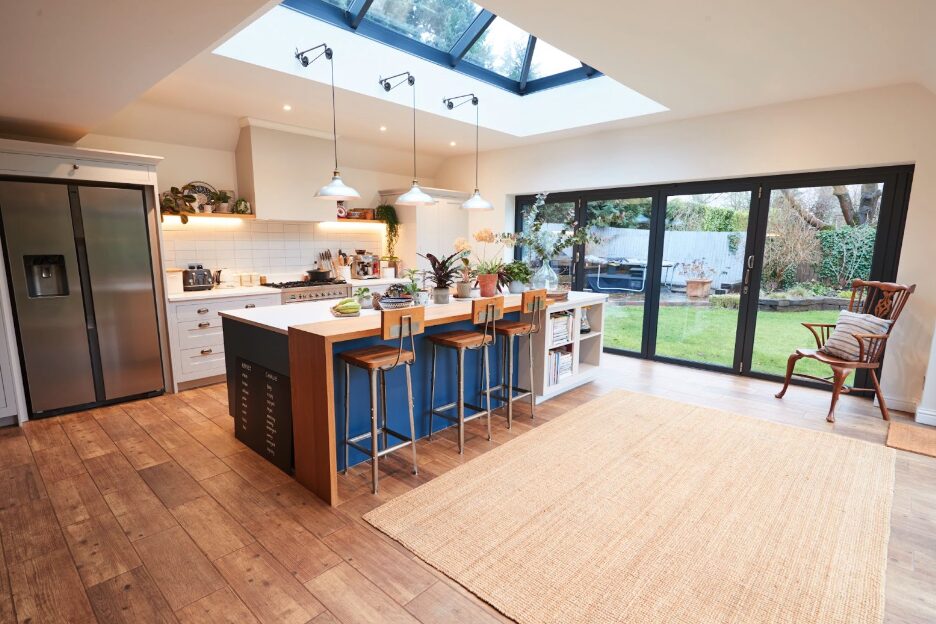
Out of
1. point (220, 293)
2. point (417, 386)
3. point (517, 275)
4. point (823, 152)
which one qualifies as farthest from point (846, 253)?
point (220, 293)

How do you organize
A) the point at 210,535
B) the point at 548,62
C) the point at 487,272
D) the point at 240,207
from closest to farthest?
the point at 210,535 < the point at 487,272 < the point at 240,207 < the point at 548,62

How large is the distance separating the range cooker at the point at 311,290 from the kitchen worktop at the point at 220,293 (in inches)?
5.6

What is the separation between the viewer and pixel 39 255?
11.6 feet

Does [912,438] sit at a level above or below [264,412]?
below

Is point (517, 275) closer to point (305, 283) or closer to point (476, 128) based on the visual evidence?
point (476, 128)

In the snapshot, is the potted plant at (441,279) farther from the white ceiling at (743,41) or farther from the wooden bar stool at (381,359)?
the white ceiling at (743,41)

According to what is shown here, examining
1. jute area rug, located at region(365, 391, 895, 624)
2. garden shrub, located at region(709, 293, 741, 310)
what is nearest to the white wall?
garden shrub, located at region(709, 293, 741, 310)

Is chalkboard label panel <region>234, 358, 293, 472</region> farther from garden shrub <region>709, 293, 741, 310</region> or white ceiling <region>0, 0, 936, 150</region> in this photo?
garden shrub <region>709, 293, 741, 310</region>

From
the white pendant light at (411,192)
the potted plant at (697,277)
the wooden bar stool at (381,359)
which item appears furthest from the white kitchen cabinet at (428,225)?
the wooden bar stool at (381,359)

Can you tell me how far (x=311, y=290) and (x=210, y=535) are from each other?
3232mm

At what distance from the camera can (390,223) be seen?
6520 millimetres

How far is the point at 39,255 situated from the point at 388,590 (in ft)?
12.3

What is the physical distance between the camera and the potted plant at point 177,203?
4.57 metres

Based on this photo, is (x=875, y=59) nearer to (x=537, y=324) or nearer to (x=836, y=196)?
(x=836, y=196)
